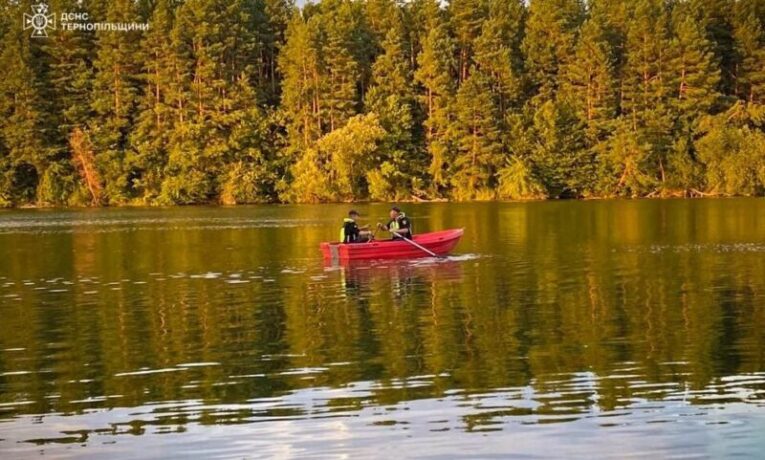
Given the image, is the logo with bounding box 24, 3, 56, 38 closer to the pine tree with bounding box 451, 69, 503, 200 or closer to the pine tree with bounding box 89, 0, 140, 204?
the pine tree with bounding box 89, 0, 140, 204

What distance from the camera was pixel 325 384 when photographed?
13961 mm

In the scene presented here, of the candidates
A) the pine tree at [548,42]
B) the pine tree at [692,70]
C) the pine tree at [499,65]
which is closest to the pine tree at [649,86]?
the pine tree at [692,70]

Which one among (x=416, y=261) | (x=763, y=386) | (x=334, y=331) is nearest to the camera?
(x=763, y=386)

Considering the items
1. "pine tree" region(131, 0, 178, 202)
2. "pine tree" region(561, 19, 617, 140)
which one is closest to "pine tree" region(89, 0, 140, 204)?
"pine tree" region(131, 0, 178, 202)

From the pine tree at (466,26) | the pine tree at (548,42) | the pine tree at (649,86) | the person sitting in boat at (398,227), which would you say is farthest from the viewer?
the pine tree at (466,26)

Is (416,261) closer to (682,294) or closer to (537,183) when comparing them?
(682,294)

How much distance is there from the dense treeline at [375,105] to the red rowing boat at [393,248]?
5125 cm

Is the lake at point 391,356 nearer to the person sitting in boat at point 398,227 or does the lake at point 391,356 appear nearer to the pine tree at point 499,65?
the person sitting in boat at point 398,227

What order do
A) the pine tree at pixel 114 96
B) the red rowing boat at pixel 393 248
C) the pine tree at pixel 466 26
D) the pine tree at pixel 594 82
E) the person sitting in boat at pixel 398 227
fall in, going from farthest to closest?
the pine tree at pixel 466 26
the pine tree at pixel 114 96
the pine tree at pixel 594 82
the person sitting in boat at pixel 398 227
the red rowing boat at pixel 393 248

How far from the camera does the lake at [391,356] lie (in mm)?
11156

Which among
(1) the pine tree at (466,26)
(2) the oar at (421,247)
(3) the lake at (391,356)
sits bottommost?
(3) the lake at (391,356)

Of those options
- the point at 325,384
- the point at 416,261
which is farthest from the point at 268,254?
the point at 325,384

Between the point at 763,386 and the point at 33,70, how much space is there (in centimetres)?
8629

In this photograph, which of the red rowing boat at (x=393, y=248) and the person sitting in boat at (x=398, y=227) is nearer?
the red rowing boat at (x=393, y=248)
